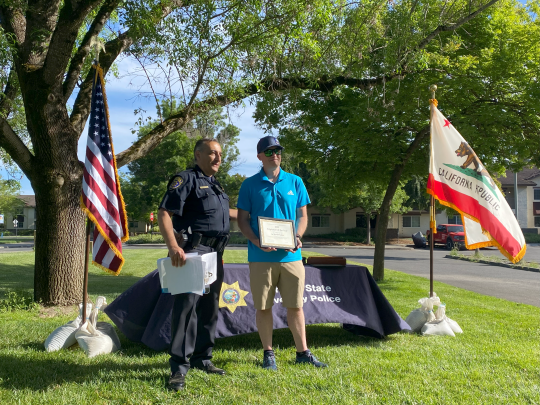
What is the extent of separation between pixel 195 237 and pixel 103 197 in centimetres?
168

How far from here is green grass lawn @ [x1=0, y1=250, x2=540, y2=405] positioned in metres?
3.62

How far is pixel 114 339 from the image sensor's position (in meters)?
5.06

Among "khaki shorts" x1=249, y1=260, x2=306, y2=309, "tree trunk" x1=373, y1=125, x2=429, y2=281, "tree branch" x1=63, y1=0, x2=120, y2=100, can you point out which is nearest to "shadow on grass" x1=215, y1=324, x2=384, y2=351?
"khaki shorts" x1=249, y1=260, x2=306, y2=309

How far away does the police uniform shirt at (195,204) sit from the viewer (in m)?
3.96

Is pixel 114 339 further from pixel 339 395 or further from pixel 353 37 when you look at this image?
pixel 353 37

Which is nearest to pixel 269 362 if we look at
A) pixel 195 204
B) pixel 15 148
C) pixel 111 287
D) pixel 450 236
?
pixel 195 204

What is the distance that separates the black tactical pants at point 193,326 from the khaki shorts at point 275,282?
350 mm

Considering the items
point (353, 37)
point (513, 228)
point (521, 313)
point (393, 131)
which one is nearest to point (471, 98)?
point (393, 131)

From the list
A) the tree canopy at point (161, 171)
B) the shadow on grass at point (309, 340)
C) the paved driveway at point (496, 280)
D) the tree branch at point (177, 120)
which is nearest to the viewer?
the shadow on grass at point (309, 340)

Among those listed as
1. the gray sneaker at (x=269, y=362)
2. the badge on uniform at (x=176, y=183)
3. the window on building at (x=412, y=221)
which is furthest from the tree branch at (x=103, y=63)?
the window on building at (x=412, y=221)

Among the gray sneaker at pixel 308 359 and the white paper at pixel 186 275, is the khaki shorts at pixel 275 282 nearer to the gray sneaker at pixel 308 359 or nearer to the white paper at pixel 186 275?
the gray sneaker at pixel 308 359

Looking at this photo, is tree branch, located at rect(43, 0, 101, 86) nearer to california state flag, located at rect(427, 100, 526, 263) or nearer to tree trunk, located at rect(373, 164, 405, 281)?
california state flag, located at rect(427, 100, 526, 263)

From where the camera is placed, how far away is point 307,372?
418 centimetres

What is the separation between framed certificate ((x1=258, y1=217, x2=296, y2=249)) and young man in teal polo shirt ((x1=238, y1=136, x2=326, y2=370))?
118 millimetres
